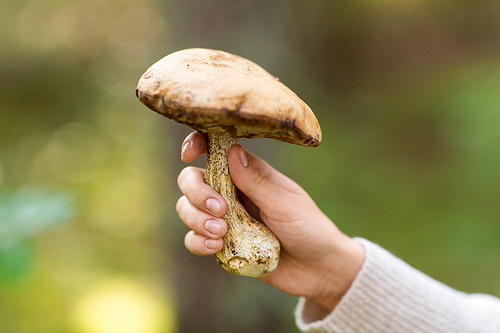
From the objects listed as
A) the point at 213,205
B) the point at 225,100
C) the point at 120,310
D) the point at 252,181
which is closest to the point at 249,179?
the point at 252,181

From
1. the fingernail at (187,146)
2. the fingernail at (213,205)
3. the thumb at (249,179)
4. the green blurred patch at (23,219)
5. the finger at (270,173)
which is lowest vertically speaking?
the green blurred patch at (23,219)

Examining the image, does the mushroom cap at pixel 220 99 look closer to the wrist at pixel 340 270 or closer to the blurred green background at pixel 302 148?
the wrist at pixel 340 270

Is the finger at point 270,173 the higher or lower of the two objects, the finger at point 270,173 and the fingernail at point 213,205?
the higher

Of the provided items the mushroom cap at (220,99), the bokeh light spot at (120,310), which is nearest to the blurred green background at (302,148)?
the bokeh light spot at (120,310)

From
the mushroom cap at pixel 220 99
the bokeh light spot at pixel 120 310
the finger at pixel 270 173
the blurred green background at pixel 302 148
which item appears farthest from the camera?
the blurred green background at pixel 302 148

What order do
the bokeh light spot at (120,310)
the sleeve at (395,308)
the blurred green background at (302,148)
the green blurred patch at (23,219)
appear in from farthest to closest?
1. the blurred green background at (302,148)
2. the bokeh light spot at (120,310)
3. the sleeve at (395,308)
4. the green blurred patch at (23,219)

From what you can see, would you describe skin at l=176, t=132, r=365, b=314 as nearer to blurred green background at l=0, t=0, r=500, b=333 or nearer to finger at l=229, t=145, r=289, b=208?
finger at l=229, t=145, r=289, b=208

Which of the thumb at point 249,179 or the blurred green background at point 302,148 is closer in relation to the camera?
the thumb at point 249,179
